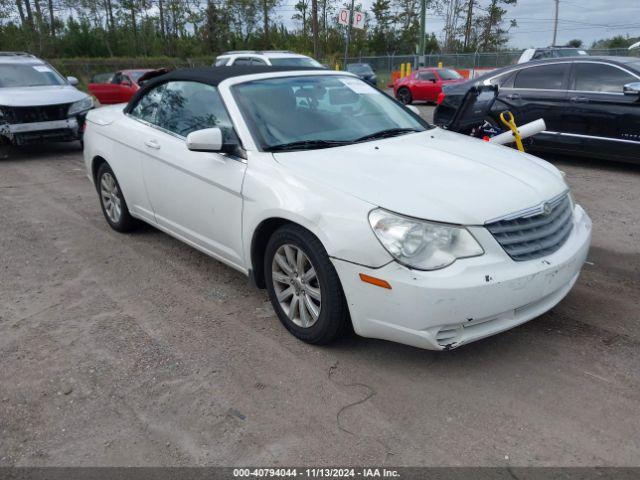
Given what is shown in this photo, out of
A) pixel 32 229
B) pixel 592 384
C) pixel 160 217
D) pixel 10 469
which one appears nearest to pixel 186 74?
pixel 160 217

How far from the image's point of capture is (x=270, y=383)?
3.11 m

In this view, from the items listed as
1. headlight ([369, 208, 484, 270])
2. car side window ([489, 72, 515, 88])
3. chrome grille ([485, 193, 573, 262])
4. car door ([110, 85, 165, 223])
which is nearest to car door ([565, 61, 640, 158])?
car side window ([489, 72, 515, 88])

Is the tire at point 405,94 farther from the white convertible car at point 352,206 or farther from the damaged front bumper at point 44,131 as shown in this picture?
the white convertible car at point 352,206

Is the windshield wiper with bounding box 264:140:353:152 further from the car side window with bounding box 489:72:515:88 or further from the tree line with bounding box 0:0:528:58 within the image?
the tree line with bounding box 0:0:528:58

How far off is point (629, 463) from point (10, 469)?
8.73 ft

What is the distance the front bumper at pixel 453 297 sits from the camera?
2809mm

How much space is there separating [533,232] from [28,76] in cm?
1037

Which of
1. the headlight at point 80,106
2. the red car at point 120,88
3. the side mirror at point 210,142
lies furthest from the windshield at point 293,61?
the side mirror at point 210,142

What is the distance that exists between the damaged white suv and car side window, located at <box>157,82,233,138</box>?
6023mm

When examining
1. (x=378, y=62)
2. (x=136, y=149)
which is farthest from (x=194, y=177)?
(x=378, y=62)

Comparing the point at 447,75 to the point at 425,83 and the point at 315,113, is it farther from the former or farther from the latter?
the point at 315,113

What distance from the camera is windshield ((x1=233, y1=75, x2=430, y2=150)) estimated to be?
3.83 meters

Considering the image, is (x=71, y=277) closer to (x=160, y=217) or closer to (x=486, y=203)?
(x=160, y=217)

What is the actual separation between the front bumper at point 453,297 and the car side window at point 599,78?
5.59 meters
